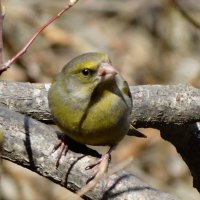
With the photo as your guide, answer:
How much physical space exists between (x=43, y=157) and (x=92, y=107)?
29cm

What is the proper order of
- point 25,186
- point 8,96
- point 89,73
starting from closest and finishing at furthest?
point 89,73
point 8,96
point 25,186

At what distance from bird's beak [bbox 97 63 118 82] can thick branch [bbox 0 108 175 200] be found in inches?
11.7

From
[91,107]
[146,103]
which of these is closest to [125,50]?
[146,103]

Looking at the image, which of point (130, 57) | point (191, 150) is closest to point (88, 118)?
point (191, 150)

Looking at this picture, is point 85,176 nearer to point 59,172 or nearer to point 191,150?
point 59,172

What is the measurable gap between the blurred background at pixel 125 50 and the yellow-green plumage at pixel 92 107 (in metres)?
1.98

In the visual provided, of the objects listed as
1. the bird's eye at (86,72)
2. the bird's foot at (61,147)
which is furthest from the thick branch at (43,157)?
the bird's eye at (86,72)

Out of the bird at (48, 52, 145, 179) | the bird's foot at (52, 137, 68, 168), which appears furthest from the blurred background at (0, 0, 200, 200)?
the bird's foot at (52, 137, 68, 168)

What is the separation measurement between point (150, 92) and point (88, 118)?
1.37 ft

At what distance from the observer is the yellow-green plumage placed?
9.63 ft

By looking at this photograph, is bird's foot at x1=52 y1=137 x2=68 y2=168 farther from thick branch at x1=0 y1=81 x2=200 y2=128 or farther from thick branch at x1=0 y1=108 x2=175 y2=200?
thick branch at x1=0 y1=81 x2=200 y2=128

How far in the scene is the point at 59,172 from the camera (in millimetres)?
2768

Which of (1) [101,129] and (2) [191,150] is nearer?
(1) [101,129]

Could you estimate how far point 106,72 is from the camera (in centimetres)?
278
